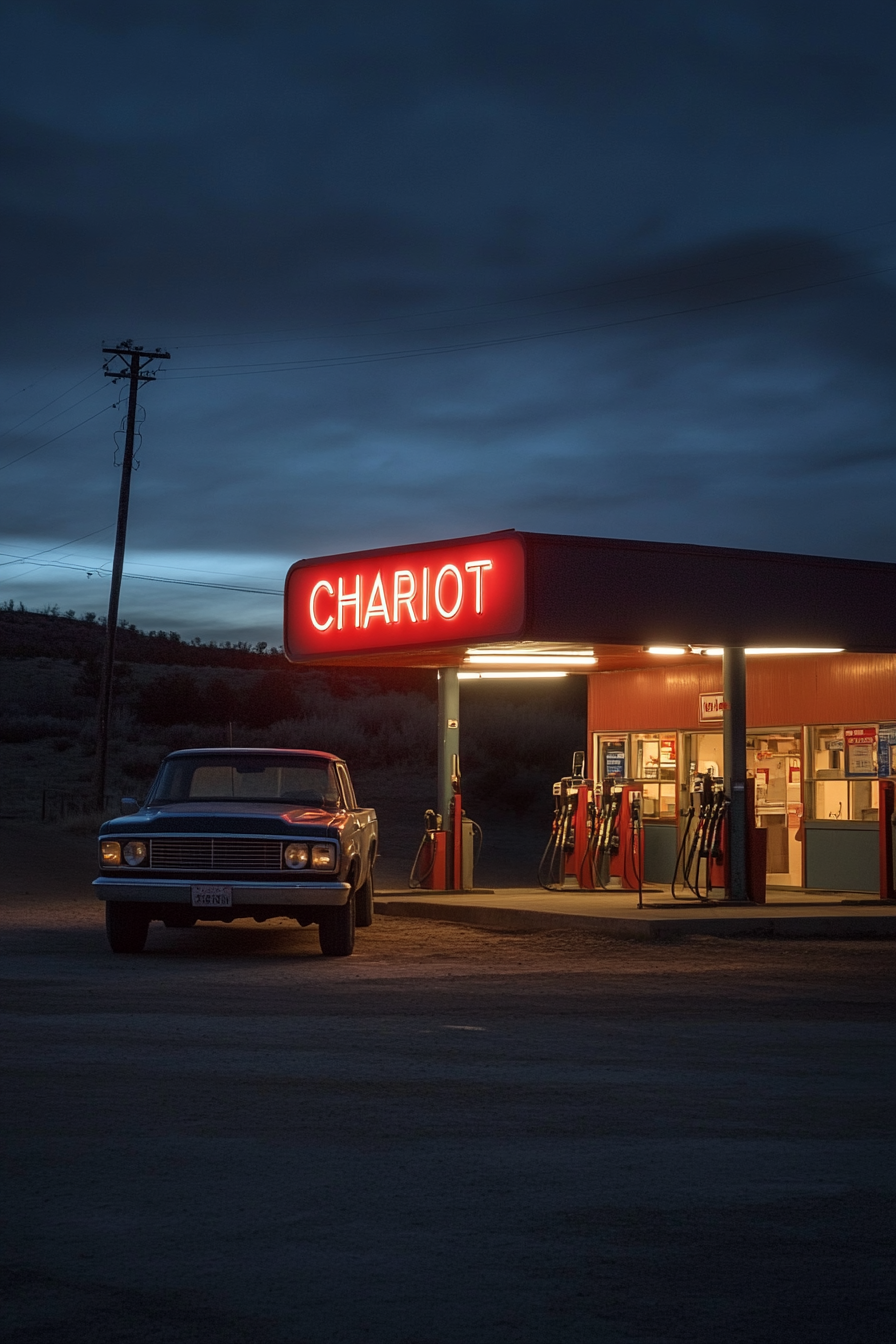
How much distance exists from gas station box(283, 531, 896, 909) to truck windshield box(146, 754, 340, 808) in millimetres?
3340

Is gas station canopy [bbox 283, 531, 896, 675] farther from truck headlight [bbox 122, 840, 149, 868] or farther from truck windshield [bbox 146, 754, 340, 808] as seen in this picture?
truck headlight [bbox 122, 840, 149, 868]

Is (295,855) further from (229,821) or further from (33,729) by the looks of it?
(33,729)

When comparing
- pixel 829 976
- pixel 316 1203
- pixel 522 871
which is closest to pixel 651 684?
pixel 522 871

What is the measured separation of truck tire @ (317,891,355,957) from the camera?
50.3 ft

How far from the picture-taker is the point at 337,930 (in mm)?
15398

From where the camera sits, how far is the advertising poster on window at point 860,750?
74.5 ft

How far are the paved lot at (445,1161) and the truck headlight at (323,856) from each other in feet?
5.26

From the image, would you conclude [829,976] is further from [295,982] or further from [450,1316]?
[450,1316]

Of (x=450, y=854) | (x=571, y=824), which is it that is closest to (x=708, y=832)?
(x=450, y=854)

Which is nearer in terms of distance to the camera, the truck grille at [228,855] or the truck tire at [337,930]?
the truck grille at [228,855]

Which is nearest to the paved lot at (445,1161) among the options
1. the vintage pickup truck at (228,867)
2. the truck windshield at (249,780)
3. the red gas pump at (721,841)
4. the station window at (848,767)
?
the vintage pickup truck at (228,867)

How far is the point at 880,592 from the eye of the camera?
21.2m

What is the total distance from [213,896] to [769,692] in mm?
12075

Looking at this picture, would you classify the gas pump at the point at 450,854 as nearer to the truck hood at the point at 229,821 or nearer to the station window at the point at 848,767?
the station window at the point at 848,767
